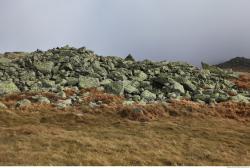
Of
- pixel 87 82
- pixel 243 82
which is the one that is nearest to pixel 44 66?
pixel 87 82

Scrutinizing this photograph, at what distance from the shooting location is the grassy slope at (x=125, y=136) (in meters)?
34.0

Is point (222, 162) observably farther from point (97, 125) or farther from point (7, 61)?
point (7, 61)

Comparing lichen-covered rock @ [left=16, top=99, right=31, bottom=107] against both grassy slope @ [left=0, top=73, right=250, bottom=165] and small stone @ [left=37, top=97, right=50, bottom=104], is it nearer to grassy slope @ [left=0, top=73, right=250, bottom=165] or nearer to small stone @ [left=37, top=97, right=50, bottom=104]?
small stone @ [left=37, top=97, right=50, bottom=104]

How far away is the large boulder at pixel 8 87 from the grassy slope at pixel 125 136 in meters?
3.37

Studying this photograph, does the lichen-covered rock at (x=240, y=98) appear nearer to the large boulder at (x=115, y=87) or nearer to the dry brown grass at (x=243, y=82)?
the dry brown grass at (x=243, y=82)

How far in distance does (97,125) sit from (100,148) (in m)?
9.29

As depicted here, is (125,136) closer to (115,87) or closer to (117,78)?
(115,87)

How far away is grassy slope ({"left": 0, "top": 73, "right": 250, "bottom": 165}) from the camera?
3403 cm

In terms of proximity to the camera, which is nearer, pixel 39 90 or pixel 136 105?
pixel 136 105

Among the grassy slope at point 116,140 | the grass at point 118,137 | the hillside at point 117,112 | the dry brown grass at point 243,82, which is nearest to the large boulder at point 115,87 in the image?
the hillside at point 117,112

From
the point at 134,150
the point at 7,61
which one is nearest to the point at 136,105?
the point at 134,150

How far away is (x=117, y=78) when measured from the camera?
6431 centimetres

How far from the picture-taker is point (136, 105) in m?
52.7

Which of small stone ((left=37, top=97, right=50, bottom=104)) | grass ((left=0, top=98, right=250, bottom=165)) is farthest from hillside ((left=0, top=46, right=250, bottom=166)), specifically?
small stone ((left=37, top=97, right=50, bottom=104))
